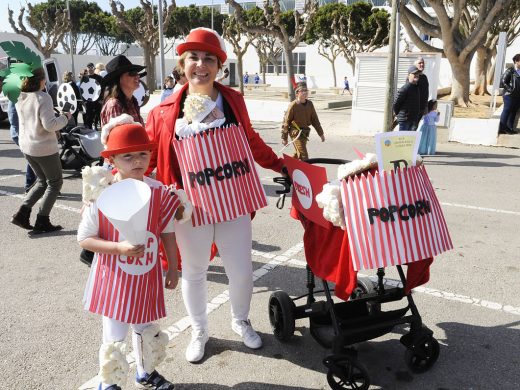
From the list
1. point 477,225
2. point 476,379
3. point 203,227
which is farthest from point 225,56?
Answer: point 477,225

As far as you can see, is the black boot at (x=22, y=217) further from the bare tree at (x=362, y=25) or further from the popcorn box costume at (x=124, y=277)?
the bare tree at (x=362, y=25)

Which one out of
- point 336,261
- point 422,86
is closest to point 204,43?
point 336,261

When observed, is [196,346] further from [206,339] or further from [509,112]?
[509,112]

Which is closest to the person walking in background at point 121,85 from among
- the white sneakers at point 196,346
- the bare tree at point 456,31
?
the white sneakers at point 196,346

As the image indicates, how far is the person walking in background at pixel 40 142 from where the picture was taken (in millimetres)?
4898

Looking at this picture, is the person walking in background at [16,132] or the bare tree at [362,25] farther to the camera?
the bare tree at [362,25]

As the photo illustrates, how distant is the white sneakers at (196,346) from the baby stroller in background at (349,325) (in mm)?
483

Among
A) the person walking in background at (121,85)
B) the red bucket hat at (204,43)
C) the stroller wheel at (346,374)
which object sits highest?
the red bucket hat at (204,43)

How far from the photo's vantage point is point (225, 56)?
272 centimetres

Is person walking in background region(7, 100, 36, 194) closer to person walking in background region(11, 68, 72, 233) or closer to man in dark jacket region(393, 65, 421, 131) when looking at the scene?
person walking in background region(11, 68, 72, 233)

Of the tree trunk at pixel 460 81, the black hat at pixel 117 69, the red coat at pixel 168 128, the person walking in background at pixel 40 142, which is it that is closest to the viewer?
the red coat at pixel 168 128

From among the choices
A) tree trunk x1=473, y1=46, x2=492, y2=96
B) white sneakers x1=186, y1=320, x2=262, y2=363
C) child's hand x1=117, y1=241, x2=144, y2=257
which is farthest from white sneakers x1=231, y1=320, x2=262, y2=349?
tree trunk x1=473, y1=46, x2=492, y2=96

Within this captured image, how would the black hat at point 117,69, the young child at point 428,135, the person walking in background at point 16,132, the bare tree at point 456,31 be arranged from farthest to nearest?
the bare tree at point 456,31
the young child at point 428,135
the person walking in background at point 16,132
the black hat at point 117,69

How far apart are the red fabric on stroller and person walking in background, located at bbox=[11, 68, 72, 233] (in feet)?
11.3
